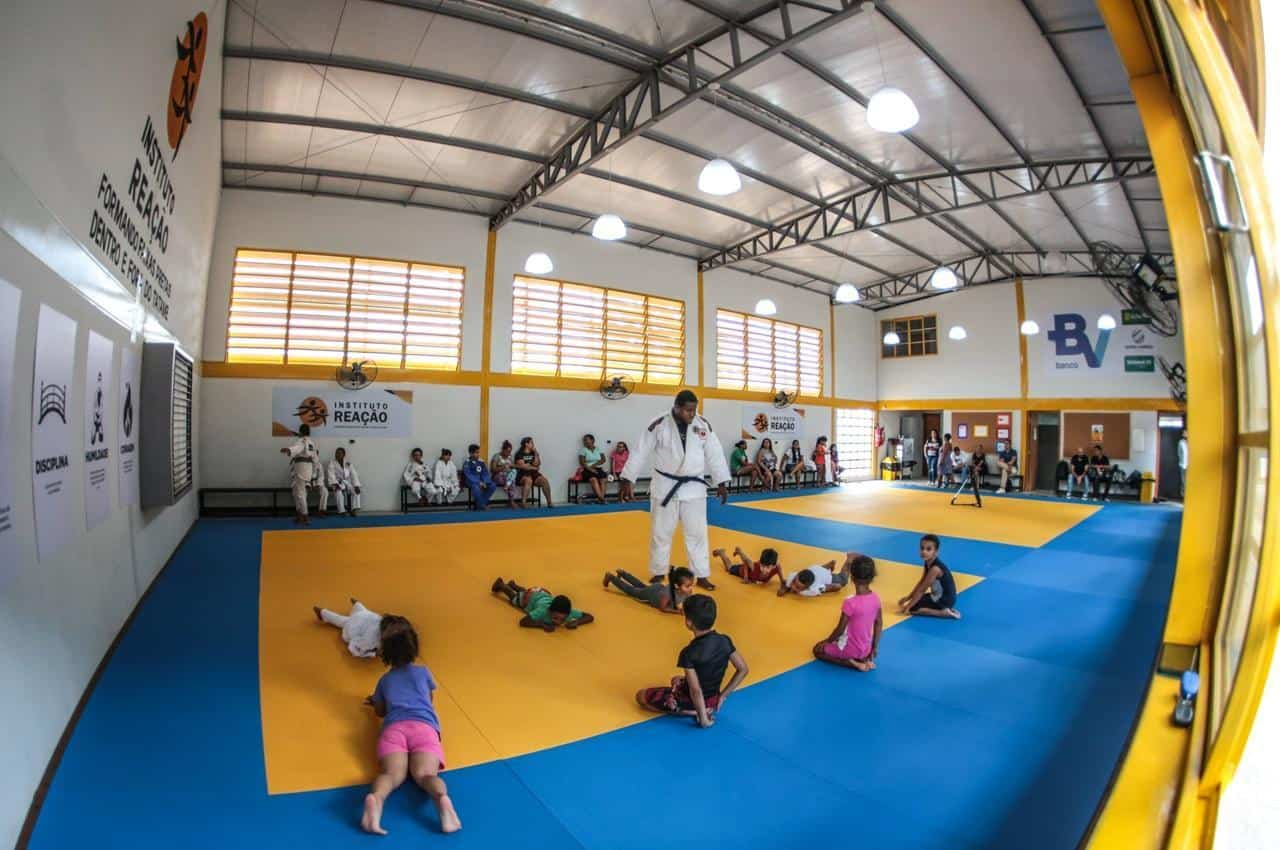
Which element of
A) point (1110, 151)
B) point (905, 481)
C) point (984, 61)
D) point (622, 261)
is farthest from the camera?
point (905, 481)

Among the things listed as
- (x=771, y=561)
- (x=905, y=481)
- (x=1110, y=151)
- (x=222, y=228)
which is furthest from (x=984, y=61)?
(x=905, y=481)

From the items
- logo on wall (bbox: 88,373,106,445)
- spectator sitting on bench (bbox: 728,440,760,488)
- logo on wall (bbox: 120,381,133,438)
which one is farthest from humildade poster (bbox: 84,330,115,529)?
spectator sitting on bench (bbox: 728,440,760,488)

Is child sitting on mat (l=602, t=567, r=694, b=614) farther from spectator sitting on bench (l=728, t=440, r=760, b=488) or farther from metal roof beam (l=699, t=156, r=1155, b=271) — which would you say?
spectator sitting on bench (l=728, t=440, r=760, b=488)

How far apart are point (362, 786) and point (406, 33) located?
7068mm

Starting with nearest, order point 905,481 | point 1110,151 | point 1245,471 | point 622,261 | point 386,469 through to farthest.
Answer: point 1245,471 < point 1110,151 < point 386,469 < point 622,261 < point 905,481

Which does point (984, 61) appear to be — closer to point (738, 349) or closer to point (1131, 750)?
point (1131, 750)

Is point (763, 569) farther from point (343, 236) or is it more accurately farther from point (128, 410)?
point (343, 236)

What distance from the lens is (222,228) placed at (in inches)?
350

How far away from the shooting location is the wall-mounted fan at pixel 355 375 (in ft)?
30.7

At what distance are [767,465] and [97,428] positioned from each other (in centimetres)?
1311

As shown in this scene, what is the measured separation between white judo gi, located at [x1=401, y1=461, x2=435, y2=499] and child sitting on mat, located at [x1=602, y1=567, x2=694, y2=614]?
5.64 metres

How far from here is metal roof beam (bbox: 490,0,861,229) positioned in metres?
5.79

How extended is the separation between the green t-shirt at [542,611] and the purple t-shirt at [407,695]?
5.23ft

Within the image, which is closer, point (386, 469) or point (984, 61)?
point (984, 61)
